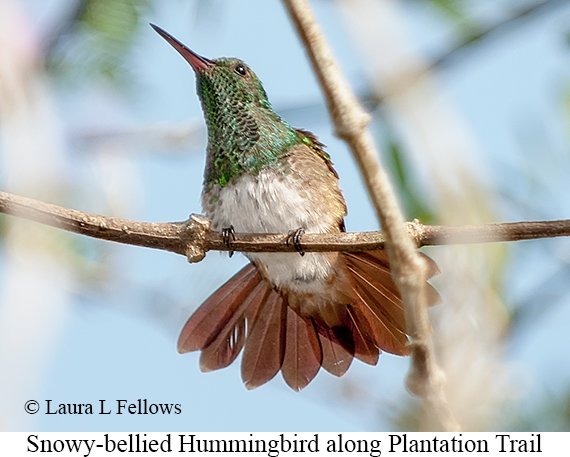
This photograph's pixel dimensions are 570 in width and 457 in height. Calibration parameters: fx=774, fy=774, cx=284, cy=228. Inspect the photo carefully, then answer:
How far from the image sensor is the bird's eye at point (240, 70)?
4621 millimetres

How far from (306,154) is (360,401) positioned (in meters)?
1.65

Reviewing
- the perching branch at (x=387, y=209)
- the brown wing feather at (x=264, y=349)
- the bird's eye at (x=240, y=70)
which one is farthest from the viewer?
the bird's eye at (x=240, y=70)

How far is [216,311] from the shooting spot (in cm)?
414

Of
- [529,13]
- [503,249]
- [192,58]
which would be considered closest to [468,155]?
[503,249]

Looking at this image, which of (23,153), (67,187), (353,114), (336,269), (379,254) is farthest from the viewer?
(336,269)

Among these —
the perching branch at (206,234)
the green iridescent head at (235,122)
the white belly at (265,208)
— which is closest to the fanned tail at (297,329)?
the white belly at (265,208)

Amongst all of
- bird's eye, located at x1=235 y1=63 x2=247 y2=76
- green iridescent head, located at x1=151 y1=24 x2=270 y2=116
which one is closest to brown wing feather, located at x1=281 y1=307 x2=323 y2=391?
green iridescent head, located at x1=151 y1=24 x2=270 y2=116

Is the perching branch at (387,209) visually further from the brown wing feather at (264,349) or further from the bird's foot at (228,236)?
the brown wing feather at (264,349)

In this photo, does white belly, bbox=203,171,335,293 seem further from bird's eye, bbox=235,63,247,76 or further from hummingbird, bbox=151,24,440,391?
bird's eye, bbox=235,63,247,76

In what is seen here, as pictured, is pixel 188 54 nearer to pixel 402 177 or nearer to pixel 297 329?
pixel 297 329

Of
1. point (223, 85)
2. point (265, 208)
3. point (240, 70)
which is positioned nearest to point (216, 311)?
point (265, 208)

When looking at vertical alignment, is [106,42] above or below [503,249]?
above

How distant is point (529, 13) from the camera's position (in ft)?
6.94

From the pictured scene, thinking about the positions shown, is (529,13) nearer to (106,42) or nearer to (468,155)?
(468,155)
